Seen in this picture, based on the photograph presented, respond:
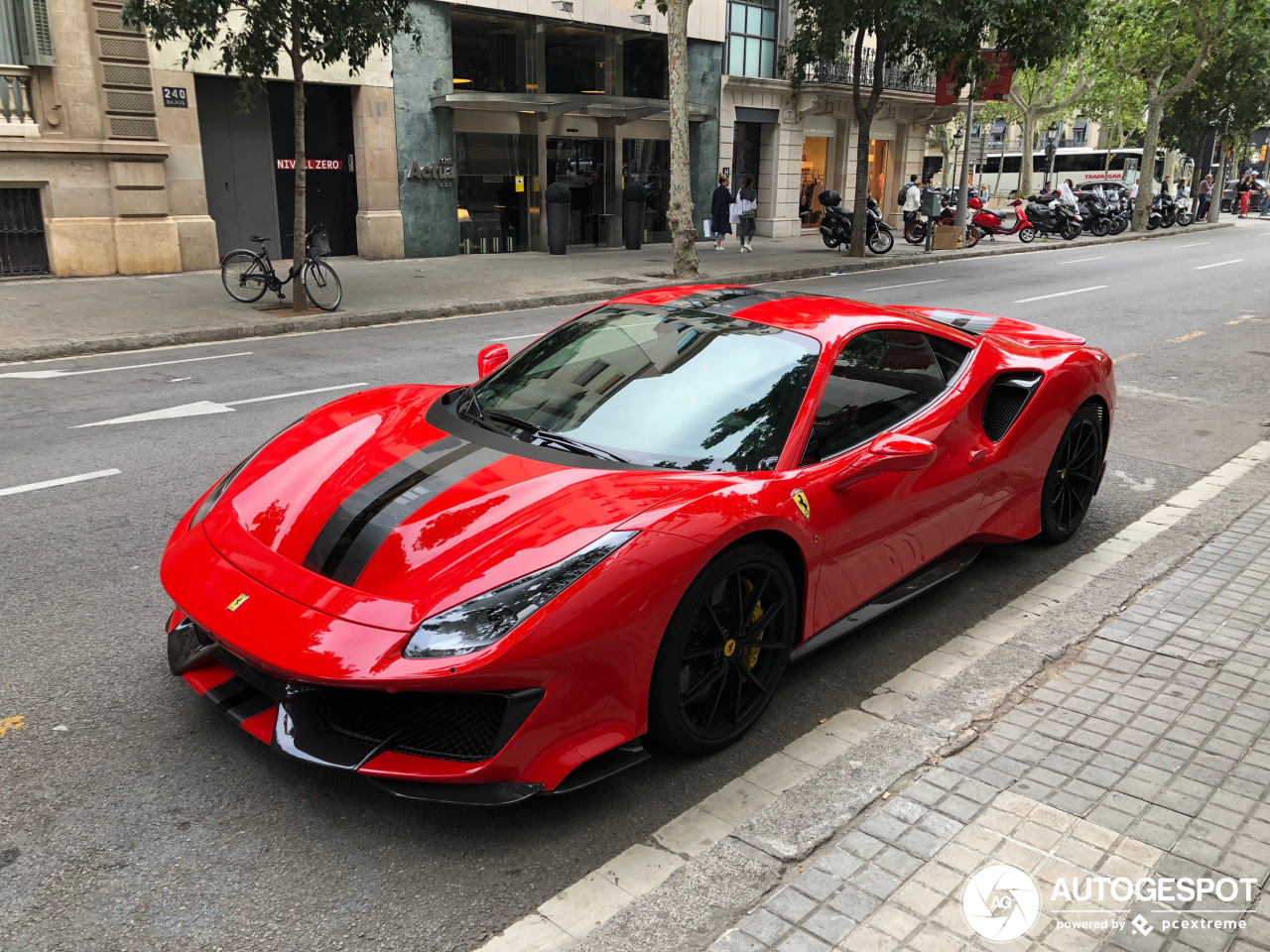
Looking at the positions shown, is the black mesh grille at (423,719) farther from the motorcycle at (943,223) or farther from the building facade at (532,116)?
the motorcycle at (943,223)

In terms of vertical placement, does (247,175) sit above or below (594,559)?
above

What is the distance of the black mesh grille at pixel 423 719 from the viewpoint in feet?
8.75

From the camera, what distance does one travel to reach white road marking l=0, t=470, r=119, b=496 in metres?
5.82

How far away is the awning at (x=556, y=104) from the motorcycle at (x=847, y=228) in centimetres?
496

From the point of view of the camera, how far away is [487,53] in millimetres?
22703

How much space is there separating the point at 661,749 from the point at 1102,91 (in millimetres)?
56038

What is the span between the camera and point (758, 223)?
31.1 metres

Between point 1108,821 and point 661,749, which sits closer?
point 1108,821

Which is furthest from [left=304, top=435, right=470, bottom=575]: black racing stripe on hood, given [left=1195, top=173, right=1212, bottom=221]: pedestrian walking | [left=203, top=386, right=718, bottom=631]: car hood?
[left=1195, top=173, right=1212, bottom=221]: pedestrian walking

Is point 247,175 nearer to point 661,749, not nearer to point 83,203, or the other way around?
point 83,203

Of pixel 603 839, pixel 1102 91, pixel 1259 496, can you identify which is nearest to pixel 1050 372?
pixel 1259 496

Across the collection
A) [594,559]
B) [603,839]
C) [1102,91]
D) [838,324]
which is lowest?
[603,839]

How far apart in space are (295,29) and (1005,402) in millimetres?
11768

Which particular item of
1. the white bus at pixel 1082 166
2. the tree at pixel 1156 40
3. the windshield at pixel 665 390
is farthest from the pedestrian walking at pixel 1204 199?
the windshield at pixel 665 390
